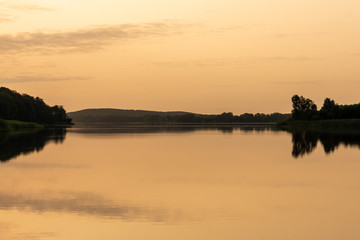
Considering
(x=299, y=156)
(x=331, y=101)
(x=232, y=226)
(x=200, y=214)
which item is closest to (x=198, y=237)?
(x=232, y=226)

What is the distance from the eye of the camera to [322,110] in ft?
593

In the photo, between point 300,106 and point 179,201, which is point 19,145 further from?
point 300,106

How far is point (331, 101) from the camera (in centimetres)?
18262

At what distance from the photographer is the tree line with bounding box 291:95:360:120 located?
173 metres

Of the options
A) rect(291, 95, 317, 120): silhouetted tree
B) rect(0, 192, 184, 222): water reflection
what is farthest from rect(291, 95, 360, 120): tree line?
rect(0, 192, 184, 222): water reflection

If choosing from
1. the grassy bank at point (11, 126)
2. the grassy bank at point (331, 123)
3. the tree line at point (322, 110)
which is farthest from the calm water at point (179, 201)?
the tree line at point (322, 110)

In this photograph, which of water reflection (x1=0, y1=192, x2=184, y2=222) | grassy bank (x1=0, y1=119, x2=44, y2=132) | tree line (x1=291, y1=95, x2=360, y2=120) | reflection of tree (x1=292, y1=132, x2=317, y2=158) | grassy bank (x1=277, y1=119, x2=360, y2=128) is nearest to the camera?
water reflection (x1=0, y1=192, x2=184, y2=222)

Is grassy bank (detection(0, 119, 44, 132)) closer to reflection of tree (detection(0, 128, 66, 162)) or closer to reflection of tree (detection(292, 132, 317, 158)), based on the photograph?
reflection of tree (detection(0, 128, 66, 162))

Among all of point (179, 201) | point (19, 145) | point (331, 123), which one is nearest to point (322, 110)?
point (331, 123)

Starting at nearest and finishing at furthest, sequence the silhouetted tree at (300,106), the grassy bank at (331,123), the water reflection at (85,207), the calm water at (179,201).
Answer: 1. the calm water at (179,201)
2. the water reflection at (85,207)
3. the grassy bank at (331,123)
4. the silhouetted tree at (300,106)

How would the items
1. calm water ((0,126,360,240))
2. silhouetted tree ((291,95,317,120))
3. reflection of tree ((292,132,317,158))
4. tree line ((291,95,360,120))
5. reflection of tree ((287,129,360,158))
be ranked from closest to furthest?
1. calm water ((0,126,360,240))
2. reflection of tree ((292,132,317,158))
3. reflection of tree ((287,129,360,158))
4. tree line ((291,95,360,120))
5. silhouetted tree ((291,95,317,120))

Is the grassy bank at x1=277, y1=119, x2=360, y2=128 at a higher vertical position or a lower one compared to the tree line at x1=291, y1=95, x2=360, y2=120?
lower

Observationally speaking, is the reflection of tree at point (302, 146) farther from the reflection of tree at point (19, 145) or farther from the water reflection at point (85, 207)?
the water reflection at point (85, 207)

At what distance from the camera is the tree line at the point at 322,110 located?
568 feet
